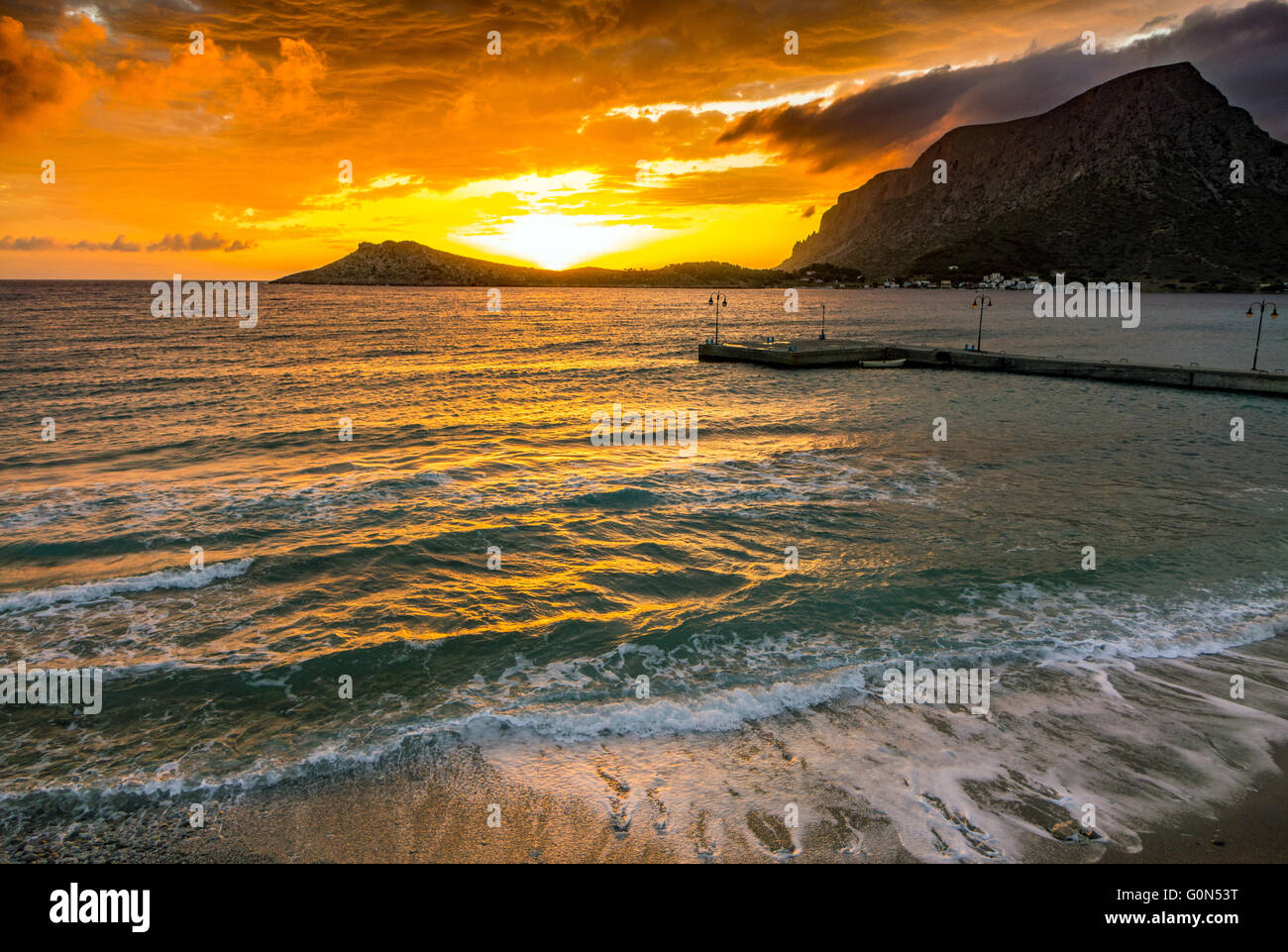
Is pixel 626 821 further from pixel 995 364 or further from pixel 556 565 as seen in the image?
pixel 995 364

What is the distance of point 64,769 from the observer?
9.60 m

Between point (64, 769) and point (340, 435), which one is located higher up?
point (340, 435)

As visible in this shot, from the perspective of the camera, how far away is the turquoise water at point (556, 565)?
36.7 ft

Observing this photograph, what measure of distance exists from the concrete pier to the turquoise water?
8.23 meters

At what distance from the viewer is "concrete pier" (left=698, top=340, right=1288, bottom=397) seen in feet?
151

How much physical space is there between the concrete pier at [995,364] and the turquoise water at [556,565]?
8226 millimetres

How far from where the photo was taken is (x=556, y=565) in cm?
1775

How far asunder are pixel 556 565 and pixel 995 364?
54458 millimetres

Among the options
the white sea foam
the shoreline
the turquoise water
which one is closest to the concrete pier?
the turquoise water

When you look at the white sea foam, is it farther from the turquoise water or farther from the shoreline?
the shoreline
